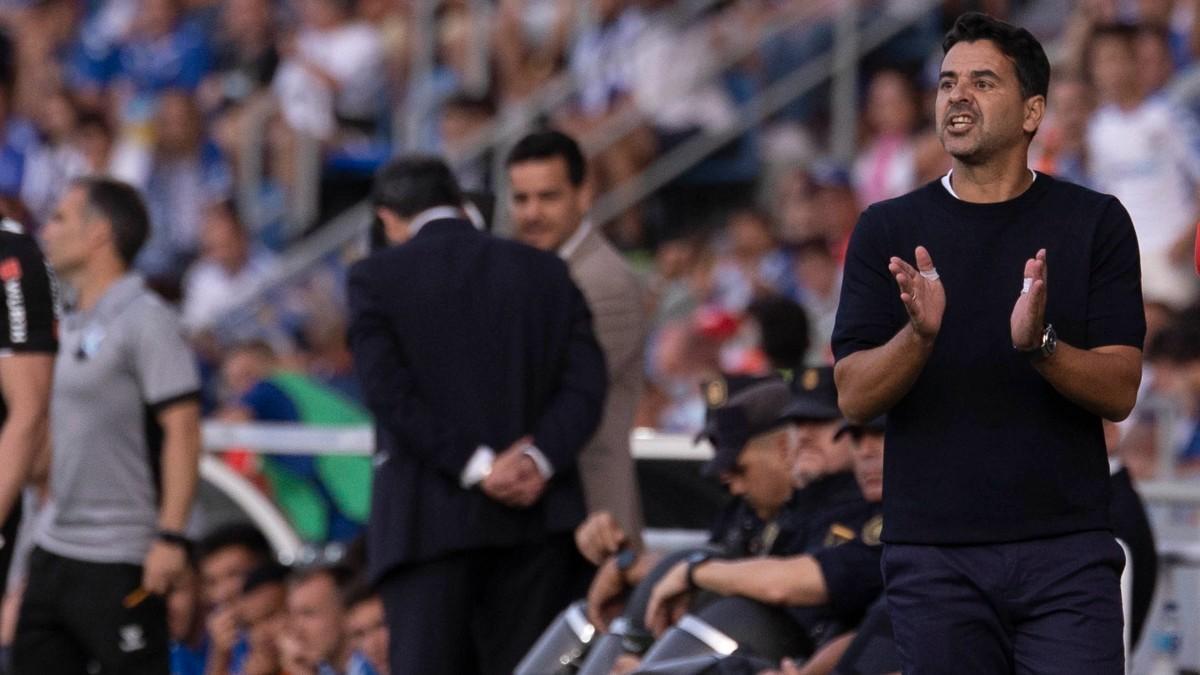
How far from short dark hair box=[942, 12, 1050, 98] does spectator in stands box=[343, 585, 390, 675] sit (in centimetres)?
397

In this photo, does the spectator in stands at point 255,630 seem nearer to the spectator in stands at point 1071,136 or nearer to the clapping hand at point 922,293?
the spectator in stands at point 1071,136

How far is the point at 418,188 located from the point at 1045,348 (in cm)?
290

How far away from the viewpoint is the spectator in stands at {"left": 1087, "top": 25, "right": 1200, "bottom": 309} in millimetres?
8805

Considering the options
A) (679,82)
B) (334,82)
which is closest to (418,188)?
(679,82)

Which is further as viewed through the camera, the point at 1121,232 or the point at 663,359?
the point at 663,359

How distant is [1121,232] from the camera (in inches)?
151

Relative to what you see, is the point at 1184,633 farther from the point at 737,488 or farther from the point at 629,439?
the point at 629,439

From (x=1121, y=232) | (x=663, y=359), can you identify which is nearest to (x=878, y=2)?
(x=663, y=359)

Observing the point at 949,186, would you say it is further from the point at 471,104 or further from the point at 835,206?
the point at 471,104

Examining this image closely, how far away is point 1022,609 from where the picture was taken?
3779mm

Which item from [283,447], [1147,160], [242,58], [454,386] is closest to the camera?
[454,386]

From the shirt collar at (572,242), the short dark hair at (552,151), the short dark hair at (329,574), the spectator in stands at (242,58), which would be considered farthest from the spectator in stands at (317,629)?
the spectator in stands at (242,58)

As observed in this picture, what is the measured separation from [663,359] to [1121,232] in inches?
238

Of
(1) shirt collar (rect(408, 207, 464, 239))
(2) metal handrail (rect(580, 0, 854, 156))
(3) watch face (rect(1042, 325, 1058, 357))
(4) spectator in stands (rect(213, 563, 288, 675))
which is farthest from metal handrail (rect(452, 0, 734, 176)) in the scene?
(3) watch face (rect(1042, 325, 1058, 357))
